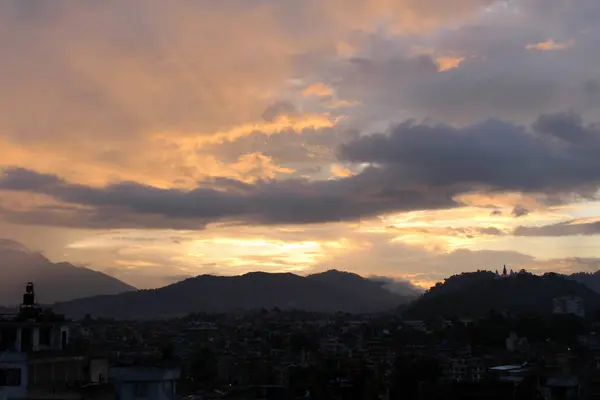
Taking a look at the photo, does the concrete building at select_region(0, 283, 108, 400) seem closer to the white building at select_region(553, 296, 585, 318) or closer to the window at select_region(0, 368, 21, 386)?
the window at select_region(0, 368, 21, 386)

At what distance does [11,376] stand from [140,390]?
340cm

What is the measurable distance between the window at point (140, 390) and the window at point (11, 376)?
3065 mm

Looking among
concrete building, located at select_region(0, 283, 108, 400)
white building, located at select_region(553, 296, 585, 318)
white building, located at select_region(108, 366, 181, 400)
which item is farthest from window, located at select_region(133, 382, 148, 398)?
white building, located at select_region(553, 296, 585, 318)

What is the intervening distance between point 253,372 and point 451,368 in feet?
58.9

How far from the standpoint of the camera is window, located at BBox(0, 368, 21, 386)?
20.3 metres

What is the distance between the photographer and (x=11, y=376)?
20375 mm

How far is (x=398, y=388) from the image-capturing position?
167ft

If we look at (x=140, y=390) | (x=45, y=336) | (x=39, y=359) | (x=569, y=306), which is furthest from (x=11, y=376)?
(x=569, y=306)

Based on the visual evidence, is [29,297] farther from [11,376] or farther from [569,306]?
[569,306]

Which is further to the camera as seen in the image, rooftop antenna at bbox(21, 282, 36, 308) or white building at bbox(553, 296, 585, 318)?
white building at bbox(553, 296, 585, 318)

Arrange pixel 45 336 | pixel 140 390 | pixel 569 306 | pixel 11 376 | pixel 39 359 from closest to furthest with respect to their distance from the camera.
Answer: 1. pixel 11 376
2. pixel 39 359
3. pixel 140 390
4. pixel 45 336
5. pixel 569 306

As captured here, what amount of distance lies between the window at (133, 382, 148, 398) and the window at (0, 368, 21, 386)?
307 cm

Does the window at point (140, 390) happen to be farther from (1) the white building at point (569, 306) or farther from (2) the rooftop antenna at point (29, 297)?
(1) the white building at point (569, 306)

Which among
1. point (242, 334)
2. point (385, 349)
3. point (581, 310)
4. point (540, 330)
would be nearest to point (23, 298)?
point (385, 349)
